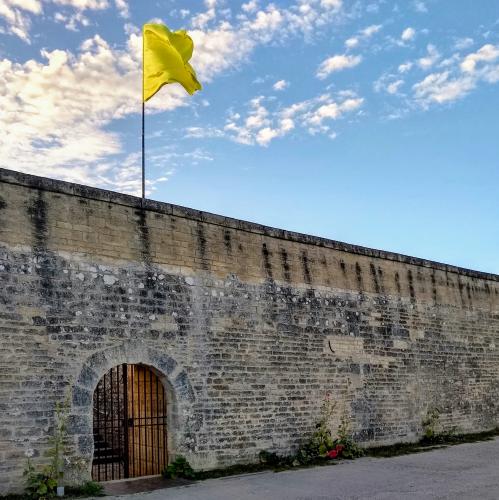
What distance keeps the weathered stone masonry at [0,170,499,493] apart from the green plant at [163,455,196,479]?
0.73ft

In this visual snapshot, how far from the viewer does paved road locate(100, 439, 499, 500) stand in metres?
7.05

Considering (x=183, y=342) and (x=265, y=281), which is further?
(x=265, y=281)

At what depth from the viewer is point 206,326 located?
361 inches

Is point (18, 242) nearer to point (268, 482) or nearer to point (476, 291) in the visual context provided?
point (268, 482)

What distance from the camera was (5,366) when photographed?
711 centimetres

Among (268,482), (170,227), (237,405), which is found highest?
(170,227)

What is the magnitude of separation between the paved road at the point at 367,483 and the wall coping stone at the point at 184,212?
3.78m

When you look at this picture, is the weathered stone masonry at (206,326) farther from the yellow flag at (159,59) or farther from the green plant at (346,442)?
the yellow flag at (159,59)

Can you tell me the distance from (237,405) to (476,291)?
836 centimetres

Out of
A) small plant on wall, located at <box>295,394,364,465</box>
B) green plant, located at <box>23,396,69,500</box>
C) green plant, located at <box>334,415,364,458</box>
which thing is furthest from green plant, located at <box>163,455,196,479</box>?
green plant, located at <box>334,415,364,458</box>

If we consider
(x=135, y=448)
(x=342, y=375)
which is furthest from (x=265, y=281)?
(x=135, y=448)

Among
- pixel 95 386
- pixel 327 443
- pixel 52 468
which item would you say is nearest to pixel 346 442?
pixel 327 443

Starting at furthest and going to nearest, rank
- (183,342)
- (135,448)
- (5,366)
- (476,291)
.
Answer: (476,291) → (135,448) → (183,342) → (5,366)

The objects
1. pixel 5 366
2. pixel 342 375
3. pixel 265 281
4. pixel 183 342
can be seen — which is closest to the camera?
pixel 5 366
